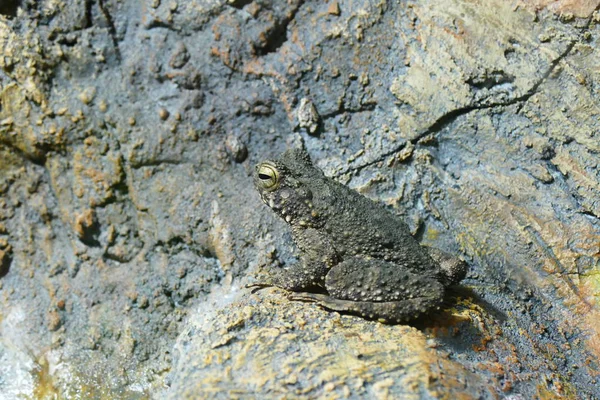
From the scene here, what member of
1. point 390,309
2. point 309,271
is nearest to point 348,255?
point 309,271

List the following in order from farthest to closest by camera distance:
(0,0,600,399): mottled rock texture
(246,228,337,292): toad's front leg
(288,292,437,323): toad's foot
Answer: (0,0,600,399): mottled rock texture, (246,228,337,292): toad's front leg, (288,292,437,323): toad's foot

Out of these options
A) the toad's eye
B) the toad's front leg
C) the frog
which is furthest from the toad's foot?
the toad's eye

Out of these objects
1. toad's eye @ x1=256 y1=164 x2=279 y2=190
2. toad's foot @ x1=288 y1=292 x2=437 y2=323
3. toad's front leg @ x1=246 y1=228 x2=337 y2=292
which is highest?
toad's eye @ x1=256 y1=164 x2=279 y2=190

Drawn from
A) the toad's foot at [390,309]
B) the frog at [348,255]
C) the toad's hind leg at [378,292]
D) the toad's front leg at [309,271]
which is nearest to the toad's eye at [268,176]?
the frog at [348,255]

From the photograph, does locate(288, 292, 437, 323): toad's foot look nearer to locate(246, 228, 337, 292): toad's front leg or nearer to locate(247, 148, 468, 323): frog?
locate(247, 148, 468, 323): frog

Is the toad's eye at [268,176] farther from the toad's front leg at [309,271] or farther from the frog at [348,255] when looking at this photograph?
the toad's front leg at [309,271]

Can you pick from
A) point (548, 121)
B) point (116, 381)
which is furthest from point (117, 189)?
point (548, 121)

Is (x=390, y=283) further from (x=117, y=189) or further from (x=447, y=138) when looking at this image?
(x=117, y=189)
